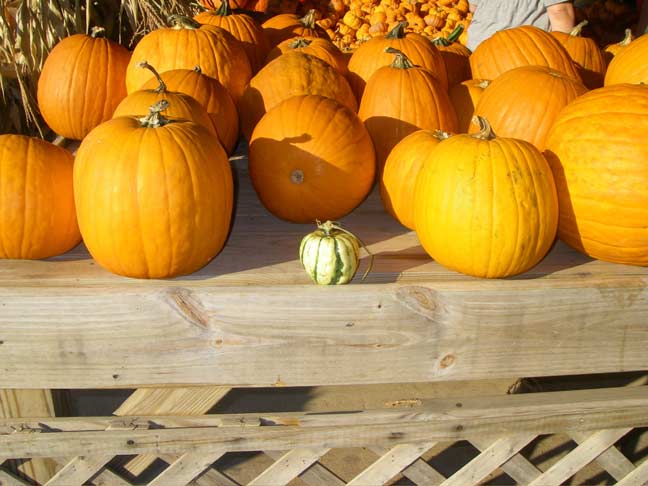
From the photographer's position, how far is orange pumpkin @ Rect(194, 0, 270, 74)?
2621mm

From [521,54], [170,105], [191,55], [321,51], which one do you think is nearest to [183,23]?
[191,55]

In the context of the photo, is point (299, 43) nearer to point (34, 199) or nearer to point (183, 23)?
point (183, 23)

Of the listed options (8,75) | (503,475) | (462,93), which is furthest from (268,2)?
(503,475)

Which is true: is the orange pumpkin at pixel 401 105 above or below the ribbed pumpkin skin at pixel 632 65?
below

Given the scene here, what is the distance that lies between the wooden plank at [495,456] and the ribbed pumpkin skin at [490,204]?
1.57 feet

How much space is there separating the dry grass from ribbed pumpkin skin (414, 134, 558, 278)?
89.4 inches

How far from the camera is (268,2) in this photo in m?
5.77

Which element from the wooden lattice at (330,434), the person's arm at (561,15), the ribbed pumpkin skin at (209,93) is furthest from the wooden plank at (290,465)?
the person's arm at (561,15)

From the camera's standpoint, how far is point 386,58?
7.57 feet

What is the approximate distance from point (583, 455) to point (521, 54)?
1.42 meters

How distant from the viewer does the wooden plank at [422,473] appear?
69.9 inches

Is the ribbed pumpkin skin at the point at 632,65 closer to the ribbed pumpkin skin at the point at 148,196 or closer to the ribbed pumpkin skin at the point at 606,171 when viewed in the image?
the ribbed pumpkin skin at the point at 606,171

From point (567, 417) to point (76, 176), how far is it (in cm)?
141

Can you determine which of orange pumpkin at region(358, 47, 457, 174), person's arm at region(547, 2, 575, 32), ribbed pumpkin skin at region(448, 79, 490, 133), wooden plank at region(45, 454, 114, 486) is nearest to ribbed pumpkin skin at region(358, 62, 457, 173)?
orange pumpkin at region(358, 47, 457, 174)
